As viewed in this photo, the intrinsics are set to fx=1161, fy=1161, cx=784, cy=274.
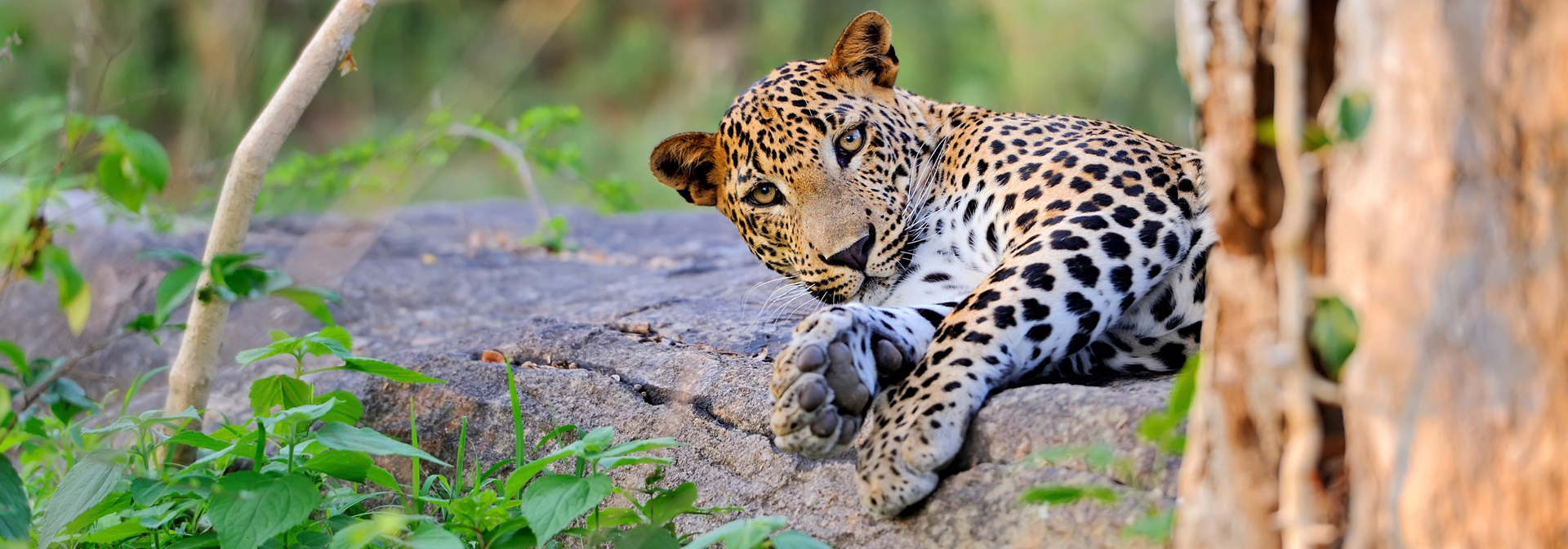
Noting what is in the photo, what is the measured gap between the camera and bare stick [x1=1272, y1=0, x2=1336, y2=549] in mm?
1437

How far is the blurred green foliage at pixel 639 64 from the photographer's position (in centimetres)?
1430

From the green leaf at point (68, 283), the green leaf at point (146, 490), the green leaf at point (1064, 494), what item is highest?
the green leaf at point (68, 283)

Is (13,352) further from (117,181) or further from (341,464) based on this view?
(341,464)

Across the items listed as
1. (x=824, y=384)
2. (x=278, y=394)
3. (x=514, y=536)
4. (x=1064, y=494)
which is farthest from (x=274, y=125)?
(x=1064, y=494)

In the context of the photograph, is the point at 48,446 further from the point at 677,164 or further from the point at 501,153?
the point at 501,153

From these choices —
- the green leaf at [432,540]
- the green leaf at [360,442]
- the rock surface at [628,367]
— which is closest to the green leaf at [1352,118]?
the rock surface at [628,367]

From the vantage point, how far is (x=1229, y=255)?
1.73m

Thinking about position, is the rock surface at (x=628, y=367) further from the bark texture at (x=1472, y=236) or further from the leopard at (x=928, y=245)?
the bark texture at (x=1472, y=236)

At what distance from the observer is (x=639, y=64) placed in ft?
60.4

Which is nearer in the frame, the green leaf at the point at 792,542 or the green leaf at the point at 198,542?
the green leaf at the point at 792,542

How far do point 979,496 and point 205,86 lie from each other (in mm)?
2495

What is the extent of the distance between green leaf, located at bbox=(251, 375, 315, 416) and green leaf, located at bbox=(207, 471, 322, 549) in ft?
1.59

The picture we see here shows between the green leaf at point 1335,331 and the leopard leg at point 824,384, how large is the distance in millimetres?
1267

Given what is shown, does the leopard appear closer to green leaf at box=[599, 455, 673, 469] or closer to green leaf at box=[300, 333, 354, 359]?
green leaf at box=[599, 455, 673, 469]
